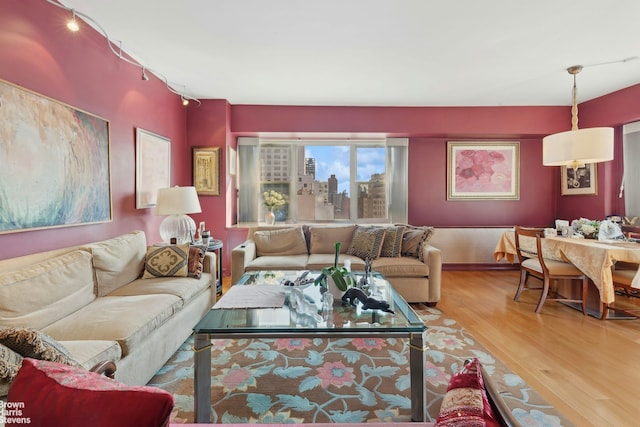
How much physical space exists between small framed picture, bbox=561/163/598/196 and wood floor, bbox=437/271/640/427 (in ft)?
5.62

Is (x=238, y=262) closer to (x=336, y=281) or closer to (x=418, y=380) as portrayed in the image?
(x=336, y=281)

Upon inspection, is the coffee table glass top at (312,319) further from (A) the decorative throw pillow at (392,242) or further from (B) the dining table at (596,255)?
(B) the dining table at (596,255)

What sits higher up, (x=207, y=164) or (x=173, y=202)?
(x=207, y=164)

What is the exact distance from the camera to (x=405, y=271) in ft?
11.5

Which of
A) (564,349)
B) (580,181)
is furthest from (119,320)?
(580,181)

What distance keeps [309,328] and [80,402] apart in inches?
49.6

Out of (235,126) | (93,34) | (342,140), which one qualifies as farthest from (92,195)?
(342,140)

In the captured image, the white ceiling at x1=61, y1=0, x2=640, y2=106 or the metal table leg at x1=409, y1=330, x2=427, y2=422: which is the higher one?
the white ceiling at x1=61, y1=0, x2=640, y2=106

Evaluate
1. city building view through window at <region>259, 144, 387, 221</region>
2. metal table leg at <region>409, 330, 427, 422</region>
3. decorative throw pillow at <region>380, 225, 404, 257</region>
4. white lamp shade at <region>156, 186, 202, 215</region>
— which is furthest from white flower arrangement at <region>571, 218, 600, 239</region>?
white lamp shade at <region>156, 186, 202, 215</region>

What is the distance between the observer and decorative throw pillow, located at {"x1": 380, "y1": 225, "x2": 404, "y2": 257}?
3.81m

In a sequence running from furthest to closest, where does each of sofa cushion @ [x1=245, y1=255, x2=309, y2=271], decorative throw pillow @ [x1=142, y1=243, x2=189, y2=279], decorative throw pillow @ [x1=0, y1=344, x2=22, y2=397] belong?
sofa cushion @ [x1=245, y1=255, x2=309, y2=271], decorative throw pillow @ [x1=142, y1=243, x2=189, y2=279], decorative throw pillow @ [x1=0, y1=344, x2=22, y2=397]

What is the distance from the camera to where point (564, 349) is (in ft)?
8.26

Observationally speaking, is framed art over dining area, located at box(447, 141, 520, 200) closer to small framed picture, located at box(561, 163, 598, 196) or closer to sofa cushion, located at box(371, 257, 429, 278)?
small framed picture, located at box(561, 163, 598, 196)

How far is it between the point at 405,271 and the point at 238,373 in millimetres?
2029
